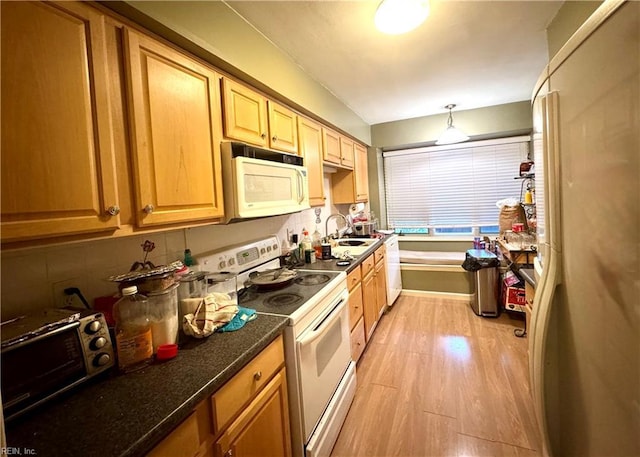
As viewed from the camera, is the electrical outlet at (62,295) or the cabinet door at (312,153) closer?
the electrical outlet at (62,295)

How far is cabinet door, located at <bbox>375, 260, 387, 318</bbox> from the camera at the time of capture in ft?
9.57

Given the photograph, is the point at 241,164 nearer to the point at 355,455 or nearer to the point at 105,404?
the point at 105,404

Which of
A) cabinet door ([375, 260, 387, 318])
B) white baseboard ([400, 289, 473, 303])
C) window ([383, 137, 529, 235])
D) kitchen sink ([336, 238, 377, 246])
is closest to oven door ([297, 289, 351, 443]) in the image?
cabinet door ([375, 260, 387, 318])

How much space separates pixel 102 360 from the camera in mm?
845

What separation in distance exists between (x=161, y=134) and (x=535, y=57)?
9.00 feet

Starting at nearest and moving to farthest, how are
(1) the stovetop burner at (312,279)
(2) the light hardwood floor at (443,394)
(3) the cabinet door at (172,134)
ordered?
(3) the cabinet door at (172,134) < (2) the light hardwood floor at (443,394) < (1) the stovetop burner at (312,279)

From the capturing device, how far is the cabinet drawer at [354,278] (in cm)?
212

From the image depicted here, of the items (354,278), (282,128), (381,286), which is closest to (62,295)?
(282,128)

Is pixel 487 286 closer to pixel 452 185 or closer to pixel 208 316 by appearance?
pixel 452 185

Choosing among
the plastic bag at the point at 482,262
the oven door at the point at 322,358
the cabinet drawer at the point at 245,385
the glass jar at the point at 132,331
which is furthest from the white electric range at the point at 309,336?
the plastic bag at the point at 482,262

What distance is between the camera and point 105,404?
755 millimetres

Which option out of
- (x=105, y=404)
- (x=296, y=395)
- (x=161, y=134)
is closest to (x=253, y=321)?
(x=296, y=395)

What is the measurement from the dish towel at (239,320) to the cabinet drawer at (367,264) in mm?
1326

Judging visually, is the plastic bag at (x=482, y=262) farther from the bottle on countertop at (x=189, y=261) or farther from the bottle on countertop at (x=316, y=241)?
the bottle on countertop at (x=189, y=261)
